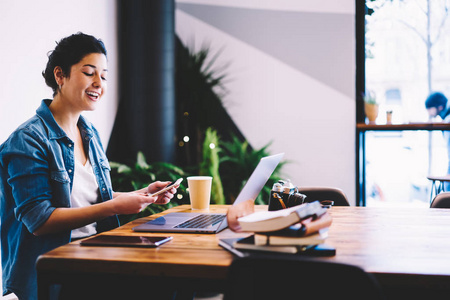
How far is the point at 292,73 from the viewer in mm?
4488

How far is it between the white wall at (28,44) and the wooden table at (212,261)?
1736mm

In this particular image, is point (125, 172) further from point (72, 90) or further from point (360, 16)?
point (360, 16)

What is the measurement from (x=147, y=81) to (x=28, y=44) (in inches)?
51.1

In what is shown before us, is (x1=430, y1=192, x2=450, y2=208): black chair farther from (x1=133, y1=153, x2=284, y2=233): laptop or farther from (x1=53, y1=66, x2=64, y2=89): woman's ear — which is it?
(x1=53, y1=66, x2=64, y2=89): woman's ear

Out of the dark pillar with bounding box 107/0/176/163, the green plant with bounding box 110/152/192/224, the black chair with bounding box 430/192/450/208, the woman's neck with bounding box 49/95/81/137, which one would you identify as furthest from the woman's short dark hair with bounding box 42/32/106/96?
the dark pillar with bounding box 107/0/176/163

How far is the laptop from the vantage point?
126 centimetres

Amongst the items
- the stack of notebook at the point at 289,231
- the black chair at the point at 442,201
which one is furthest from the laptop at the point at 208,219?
the black chair at the point at 442,201

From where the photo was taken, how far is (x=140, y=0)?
12.6ft

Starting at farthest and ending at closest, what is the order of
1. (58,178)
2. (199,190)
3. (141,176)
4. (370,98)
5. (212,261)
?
(370,98) → (141,176) → (199,190) → (58,178) → (212,261)

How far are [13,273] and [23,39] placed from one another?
1.77 metres

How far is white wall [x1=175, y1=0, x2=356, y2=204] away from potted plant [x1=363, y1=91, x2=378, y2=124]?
15 cm

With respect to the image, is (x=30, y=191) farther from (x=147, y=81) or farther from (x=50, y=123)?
(x=147, y=81)

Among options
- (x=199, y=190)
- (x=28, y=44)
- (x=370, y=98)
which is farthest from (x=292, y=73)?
(x=199, y=190)

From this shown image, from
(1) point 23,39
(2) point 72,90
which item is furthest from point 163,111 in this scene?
(2) point 72,90
